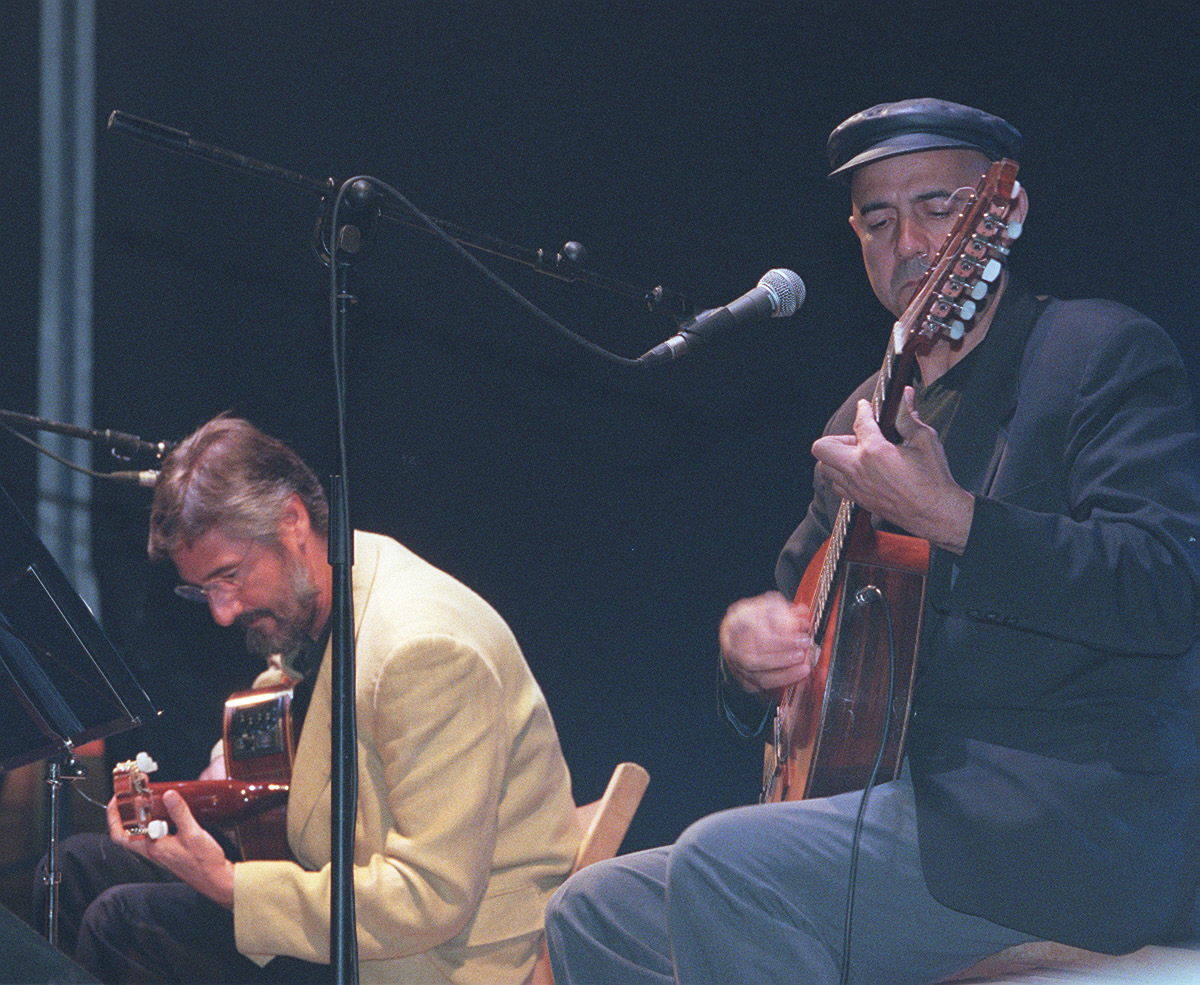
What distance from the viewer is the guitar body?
5.64ft

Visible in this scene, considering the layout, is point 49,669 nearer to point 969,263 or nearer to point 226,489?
point 226,489

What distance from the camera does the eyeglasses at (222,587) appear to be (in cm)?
269

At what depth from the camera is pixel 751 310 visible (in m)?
1.62

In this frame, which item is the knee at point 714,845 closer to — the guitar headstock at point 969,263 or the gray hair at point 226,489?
the guitar headstock at point 969,263

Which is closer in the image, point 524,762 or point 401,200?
point 401,200

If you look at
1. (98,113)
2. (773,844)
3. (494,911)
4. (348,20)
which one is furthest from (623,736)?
(98,113)

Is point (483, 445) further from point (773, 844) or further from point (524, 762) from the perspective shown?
point (773, 844)

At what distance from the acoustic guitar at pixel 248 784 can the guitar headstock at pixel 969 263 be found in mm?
1553

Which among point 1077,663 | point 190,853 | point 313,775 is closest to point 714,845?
point 1077,663

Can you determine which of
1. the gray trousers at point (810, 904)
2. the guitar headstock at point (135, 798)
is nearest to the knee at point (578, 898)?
the gray trousers at point (810, 904)

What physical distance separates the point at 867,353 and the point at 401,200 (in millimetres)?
1773

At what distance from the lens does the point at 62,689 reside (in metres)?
2.08

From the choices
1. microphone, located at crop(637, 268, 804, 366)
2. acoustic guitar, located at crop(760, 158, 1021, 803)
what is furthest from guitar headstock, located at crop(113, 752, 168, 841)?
microphone, located at crop(637, 268, 804, 366)

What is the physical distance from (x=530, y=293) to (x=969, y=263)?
1.93m
